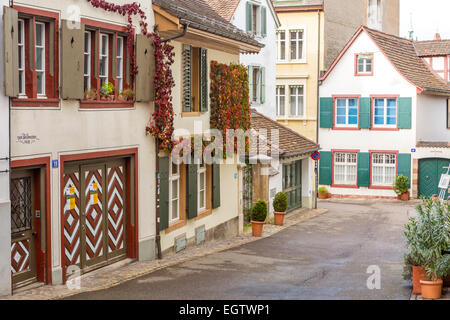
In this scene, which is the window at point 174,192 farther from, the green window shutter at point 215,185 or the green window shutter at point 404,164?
the green window shutter at point 404,164

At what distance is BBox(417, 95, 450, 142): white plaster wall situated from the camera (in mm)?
35688

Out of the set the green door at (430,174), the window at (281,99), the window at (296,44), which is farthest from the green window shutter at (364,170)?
the window at (296,44)

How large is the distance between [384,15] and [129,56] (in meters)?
34.1

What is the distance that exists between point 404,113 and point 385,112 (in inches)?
41.5

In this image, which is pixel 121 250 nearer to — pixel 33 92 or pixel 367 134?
pixel 33 92

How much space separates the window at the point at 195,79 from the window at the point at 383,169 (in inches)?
771

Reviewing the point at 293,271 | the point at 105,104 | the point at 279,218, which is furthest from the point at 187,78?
the point at 279,218

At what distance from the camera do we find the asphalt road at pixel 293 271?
12.2 meters

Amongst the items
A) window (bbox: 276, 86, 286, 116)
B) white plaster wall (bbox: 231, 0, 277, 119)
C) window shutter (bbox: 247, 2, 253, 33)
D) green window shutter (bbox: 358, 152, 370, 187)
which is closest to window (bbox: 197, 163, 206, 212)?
white plaster wall (bbox: 231, 0, 277, 119)

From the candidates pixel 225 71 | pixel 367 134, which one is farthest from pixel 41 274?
pixel 367 134

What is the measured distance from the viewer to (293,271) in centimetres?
1506

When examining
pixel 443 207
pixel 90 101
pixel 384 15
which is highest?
pixel 384 15

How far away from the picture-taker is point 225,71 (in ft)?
62.9

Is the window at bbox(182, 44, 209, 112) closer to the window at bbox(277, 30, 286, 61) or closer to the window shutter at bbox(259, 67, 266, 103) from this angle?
the window shutter at bbox(259, 67, 266, 103)
